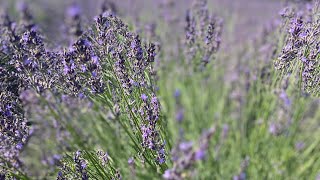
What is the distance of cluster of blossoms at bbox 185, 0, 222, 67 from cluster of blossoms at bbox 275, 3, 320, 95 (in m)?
0.44

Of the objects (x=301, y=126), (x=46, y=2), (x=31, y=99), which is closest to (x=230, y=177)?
(x=301, y=126)

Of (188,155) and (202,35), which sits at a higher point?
(202,35)

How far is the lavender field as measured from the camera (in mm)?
1291

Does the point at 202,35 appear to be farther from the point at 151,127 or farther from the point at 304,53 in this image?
the point at 151,127

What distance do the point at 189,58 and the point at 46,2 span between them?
5.66 m

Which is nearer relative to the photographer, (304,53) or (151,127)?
(151,127)

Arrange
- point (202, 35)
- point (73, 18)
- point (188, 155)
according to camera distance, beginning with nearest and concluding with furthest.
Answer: point (188, 155), point (73, 18), point (202, 35)

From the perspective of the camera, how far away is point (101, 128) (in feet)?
4.47

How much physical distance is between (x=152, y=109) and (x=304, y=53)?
2.72 ft

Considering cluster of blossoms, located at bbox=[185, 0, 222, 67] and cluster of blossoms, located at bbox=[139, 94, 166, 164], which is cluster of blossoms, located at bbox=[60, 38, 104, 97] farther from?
cluster of blossoms, located at bbox=[185, 0, 222, 67]

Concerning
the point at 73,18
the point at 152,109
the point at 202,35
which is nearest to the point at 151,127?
the point at 152,109

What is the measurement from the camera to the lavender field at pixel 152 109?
50.8 inches

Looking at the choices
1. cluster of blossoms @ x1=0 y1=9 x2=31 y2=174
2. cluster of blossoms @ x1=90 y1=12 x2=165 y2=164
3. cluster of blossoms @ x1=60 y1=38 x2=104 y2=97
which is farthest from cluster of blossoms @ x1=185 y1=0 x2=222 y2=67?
cluster of blossoms @ x1=0 y1=9 x2=31 y2=174

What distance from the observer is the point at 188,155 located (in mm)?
1120
